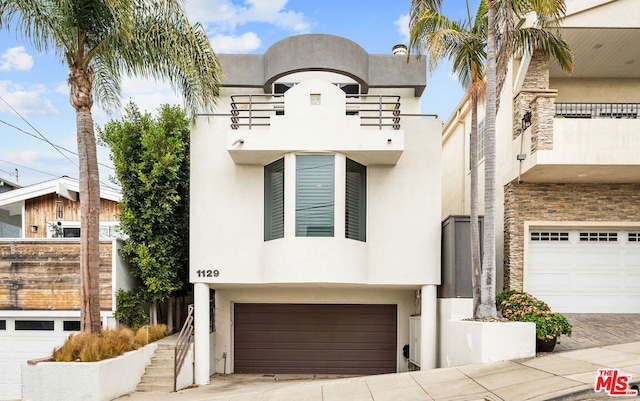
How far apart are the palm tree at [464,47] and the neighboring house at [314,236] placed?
1.26 m

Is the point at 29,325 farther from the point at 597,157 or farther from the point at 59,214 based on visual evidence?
the point at 597,157

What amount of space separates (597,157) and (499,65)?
3601 millimetres

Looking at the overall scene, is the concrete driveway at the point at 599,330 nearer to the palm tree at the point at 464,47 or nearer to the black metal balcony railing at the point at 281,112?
the palm tree at the point at 464,47

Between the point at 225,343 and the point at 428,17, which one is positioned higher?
the point at 428,17

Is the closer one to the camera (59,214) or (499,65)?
(499,65)

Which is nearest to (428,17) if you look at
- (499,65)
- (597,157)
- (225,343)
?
(499,65)

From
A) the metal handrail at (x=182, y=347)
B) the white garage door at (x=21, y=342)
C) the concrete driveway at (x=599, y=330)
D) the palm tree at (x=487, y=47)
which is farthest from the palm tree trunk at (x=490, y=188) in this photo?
the white garage door at (x=21, y=342)

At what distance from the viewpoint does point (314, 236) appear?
11.1m

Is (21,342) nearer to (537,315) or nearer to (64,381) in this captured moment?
(64,381)

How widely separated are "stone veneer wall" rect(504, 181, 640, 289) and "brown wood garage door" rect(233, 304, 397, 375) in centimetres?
358

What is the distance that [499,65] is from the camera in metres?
10.1

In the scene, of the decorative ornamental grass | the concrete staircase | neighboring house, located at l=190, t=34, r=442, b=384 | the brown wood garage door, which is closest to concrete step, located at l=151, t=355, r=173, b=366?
the concrete staircase

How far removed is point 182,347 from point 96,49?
6872mm

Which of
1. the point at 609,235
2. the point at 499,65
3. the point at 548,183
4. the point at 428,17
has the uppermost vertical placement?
the point at 428,17
